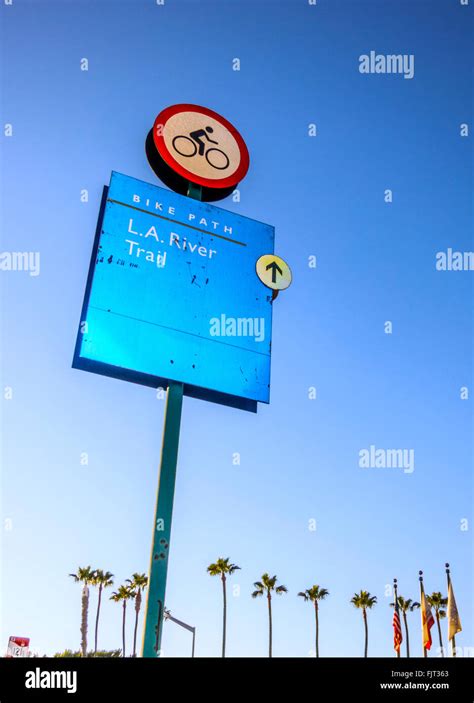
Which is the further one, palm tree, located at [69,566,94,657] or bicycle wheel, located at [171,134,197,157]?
palm tree, located at [69,566,94,657]

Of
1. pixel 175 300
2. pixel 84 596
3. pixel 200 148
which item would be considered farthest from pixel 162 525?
pixel 84 596

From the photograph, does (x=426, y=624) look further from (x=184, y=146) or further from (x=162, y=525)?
(x=184, y=146)

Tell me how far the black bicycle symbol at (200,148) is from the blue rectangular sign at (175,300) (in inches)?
53.2

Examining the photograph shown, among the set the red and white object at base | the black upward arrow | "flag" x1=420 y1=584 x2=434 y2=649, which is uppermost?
the black upward arrow

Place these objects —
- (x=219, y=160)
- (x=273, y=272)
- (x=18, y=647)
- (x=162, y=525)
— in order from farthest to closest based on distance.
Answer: (x=18, y=647) < (x=219, y=160) < (x=273, y=272) < (x=162, y=525)

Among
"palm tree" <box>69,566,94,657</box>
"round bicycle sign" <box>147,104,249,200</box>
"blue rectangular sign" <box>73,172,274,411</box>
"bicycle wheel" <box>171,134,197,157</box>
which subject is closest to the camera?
"blue rectangular sign" <box>73,172,274,411</box>

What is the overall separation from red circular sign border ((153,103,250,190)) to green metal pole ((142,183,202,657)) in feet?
17.3

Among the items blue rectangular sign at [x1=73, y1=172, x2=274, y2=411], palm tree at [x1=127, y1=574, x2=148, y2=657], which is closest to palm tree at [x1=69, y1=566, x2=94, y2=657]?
palm tree at [x1=127, y1=574, x2=148, y2=657]

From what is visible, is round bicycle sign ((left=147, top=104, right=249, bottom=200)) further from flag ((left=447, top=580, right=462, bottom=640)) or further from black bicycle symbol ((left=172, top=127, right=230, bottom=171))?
flag ((left=447, top=580, right=462, bottom=640))

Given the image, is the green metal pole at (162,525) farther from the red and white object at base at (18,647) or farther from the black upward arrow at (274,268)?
Result: the red and white object at base at (18,647)

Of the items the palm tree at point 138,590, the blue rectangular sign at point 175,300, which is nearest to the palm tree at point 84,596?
the palm tree at point 138,590

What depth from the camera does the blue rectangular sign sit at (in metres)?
Answer: 10.7

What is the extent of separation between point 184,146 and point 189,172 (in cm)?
72

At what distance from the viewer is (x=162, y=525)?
932 centimetres
